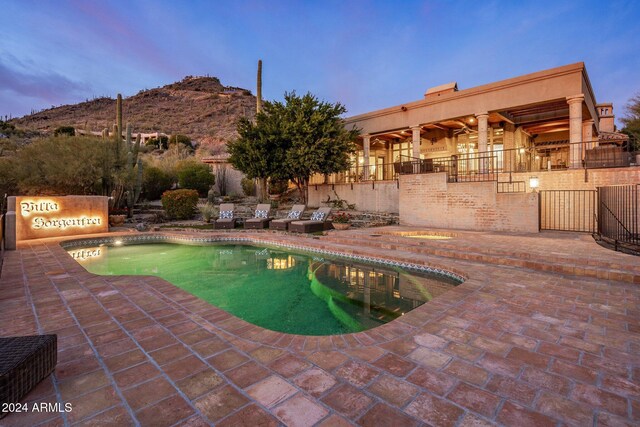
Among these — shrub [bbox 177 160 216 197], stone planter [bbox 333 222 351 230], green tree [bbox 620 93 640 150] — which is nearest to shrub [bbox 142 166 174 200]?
shrub [bbox 177 160 216 197]

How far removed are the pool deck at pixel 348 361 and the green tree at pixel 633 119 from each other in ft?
90.3

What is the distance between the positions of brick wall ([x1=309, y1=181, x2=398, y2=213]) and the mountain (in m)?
29.0

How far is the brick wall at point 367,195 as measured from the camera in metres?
15.7

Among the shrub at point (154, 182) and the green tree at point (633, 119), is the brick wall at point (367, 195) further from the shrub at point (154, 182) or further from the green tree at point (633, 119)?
the green tree at point (633, 119)

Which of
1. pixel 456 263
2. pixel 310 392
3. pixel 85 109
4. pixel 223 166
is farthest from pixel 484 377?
pixel 85 109

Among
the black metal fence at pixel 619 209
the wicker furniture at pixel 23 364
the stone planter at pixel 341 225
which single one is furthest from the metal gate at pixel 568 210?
the wicker furniture at pixel 23 364

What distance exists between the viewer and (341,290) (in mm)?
5770

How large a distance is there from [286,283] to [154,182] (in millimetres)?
17371

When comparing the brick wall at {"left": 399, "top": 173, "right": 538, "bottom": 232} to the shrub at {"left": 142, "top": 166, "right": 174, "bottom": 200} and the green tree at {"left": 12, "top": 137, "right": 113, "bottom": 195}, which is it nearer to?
the green tree at {"left": 12, "top": 137, "right": 113, "bottom": 195}

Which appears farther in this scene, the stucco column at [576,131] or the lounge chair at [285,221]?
the lounge chair at [285,221]

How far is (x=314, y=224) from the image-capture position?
1177 centimetres

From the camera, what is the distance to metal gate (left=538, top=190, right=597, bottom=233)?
33.0 ft

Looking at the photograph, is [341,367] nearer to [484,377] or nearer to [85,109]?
[484,377]

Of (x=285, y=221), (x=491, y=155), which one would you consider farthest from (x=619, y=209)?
(x=285, y=221)
